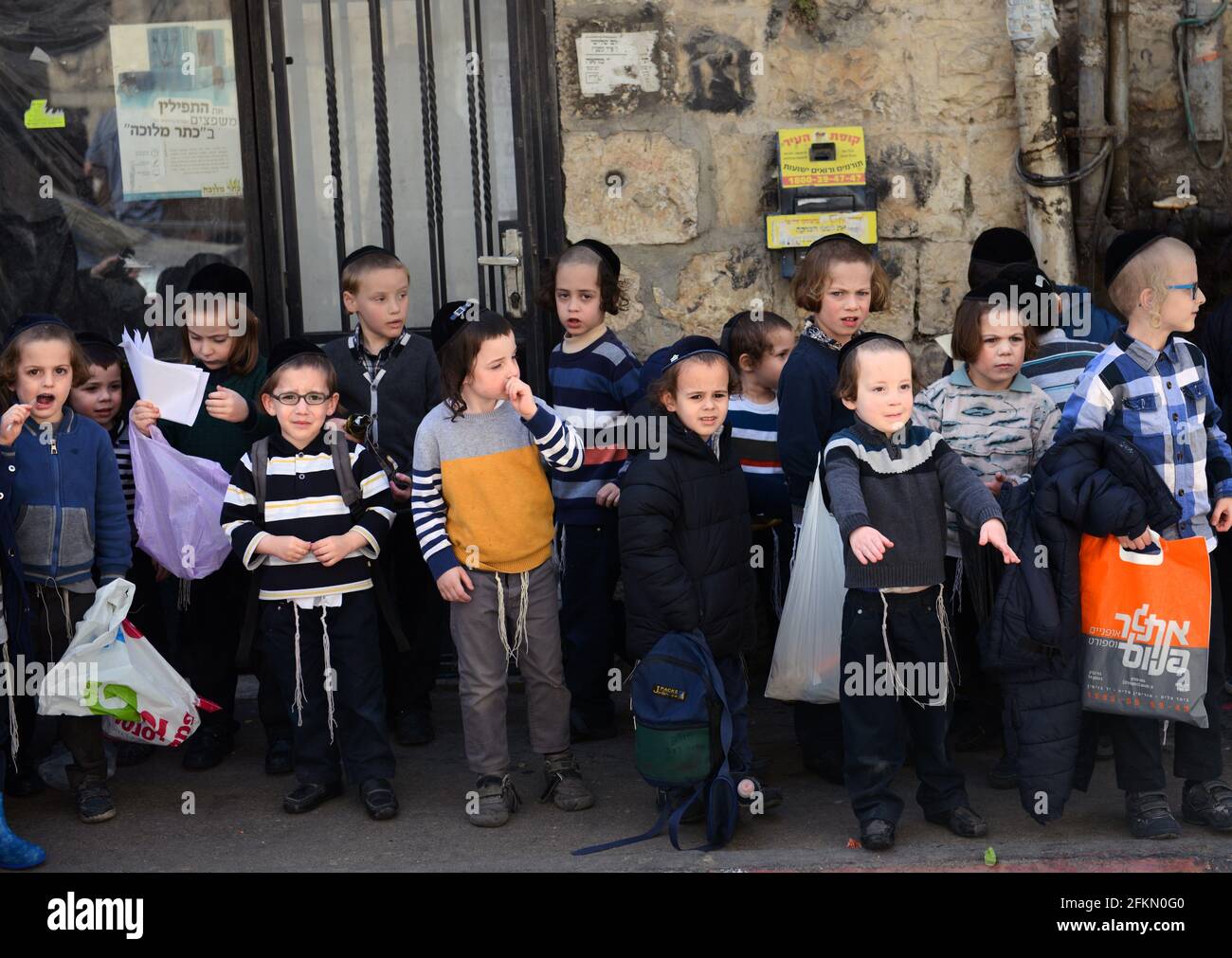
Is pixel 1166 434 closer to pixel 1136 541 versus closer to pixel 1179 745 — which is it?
pixel 1136 541

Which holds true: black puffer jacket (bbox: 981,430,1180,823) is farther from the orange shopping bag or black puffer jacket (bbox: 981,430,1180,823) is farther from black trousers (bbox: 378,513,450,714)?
black trousers (bbox: 378,513,450,714)

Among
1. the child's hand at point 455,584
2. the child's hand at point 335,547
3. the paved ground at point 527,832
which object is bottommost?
the paved ground at point 527,832

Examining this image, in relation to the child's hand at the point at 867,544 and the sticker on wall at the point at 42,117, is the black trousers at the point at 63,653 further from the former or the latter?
the child's hand at the point at 867,544

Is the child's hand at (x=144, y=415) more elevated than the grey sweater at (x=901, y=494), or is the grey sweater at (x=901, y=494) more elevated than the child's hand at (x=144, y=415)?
the child's hand at (x=144, y=415)

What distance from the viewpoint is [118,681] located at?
165 inches

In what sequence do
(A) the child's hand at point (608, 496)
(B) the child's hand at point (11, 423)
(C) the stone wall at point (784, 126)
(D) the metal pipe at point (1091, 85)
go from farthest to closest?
1. (C) the stone wall at point (784, 126)
2. (D) the metal pipe at point (1091, 85)
3. (A) the child's hand at point (608, 496)
4. (B) the child's hand at point (11, 423)

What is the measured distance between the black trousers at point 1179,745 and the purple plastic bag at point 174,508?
279 cm

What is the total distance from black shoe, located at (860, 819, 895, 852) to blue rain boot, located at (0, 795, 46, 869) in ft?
7.55

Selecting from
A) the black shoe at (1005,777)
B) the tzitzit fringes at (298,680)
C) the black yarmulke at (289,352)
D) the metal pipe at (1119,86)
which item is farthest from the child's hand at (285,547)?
the metal pipe at (1119,86)

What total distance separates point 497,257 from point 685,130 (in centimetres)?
88

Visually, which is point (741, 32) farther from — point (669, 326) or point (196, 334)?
point (196, 334)

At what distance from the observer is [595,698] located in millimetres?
5039

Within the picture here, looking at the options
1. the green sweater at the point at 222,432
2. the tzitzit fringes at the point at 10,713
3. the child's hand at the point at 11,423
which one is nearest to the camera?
the child's hand at the point at 11,423

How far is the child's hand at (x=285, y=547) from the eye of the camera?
4250 millimetres
